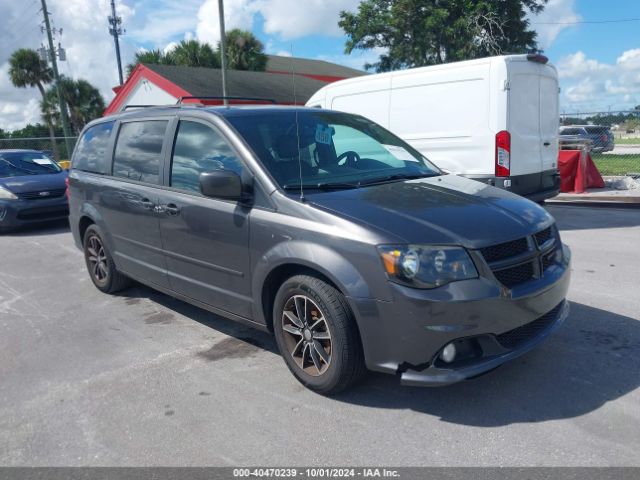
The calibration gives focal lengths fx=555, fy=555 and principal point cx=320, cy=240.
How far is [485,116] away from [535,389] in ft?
16.9

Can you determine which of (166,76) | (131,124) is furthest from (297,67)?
(131,124)

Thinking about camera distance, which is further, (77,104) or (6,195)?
(77,104)

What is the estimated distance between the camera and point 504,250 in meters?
3.14

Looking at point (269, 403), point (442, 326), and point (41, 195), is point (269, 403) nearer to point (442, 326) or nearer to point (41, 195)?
point (442, 326)

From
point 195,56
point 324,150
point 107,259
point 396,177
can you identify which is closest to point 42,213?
point 107,259

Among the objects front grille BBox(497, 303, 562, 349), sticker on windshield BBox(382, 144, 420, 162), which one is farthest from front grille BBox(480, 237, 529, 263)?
sticker on windshield BBox(382, 144, 420, 162)

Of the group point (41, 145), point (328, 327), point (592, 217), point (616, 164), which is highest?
point (41, 145)

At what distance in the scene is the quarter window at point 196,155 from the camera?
395 cm

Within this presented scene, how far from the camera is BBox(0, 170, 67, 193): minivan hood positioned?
32.1 feet

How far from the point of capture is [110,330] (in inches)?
189

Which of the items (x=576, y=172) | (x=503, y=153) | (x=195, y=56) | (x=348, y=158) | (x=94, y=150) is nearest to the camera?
(x=348, y=158)

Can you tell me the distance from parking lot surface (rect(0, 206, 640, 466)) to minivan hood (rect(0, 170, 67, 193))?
18.3ft

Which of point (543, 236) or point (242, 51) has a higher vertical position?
point (242, 51)

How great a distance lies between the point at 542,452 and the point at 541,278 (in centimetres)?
101
